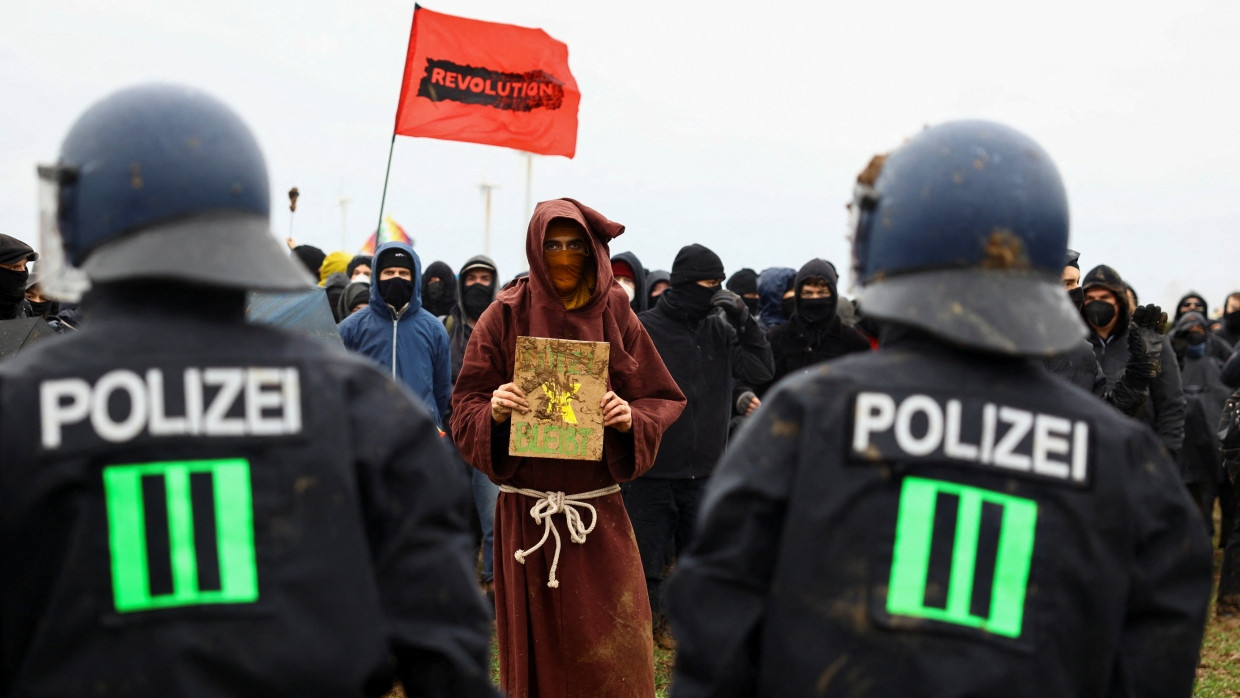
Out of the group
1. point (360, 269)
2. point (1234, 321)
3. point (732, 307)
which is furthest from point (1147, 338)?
point (360, 269)

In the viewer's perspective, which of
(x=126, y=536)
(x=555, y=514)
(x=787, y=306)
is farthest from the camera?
(x=787, y=306)

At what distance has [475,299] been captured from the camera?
8438 mm

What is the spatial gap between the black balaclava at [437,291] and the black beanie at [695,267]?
3.01 meters

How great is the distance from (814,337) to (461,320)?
2533 millimetres

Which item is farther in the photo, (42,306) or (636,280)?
(636,280)

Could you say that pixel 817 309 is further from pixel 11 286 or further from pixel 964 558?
pixel 964 558

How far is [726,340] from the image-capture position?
23.8 ft

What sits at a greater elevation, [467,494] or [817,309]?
[817,309]

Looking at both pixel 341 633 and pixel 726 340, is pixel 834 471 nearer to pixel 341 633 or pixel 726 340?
pixel 341 633

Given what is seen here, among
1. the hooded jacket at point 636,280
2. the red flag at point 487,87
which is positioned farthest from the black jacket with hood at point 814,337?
the red flag at point 487,87

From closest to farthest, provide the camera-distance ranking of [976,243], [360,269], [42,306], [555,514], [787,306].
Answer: [976,243], [555,514], [42,306], [787,306], [360,269]

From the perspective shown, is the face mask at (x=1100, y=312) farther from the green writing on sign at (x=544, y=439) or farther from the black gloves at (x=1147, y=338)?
the green writing on sign at (x=544, y=439)

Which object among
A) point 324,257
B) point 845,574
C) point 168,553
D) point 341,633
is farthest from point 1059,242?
point 324,257

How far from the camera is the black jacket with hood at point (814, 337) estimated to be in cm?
750
